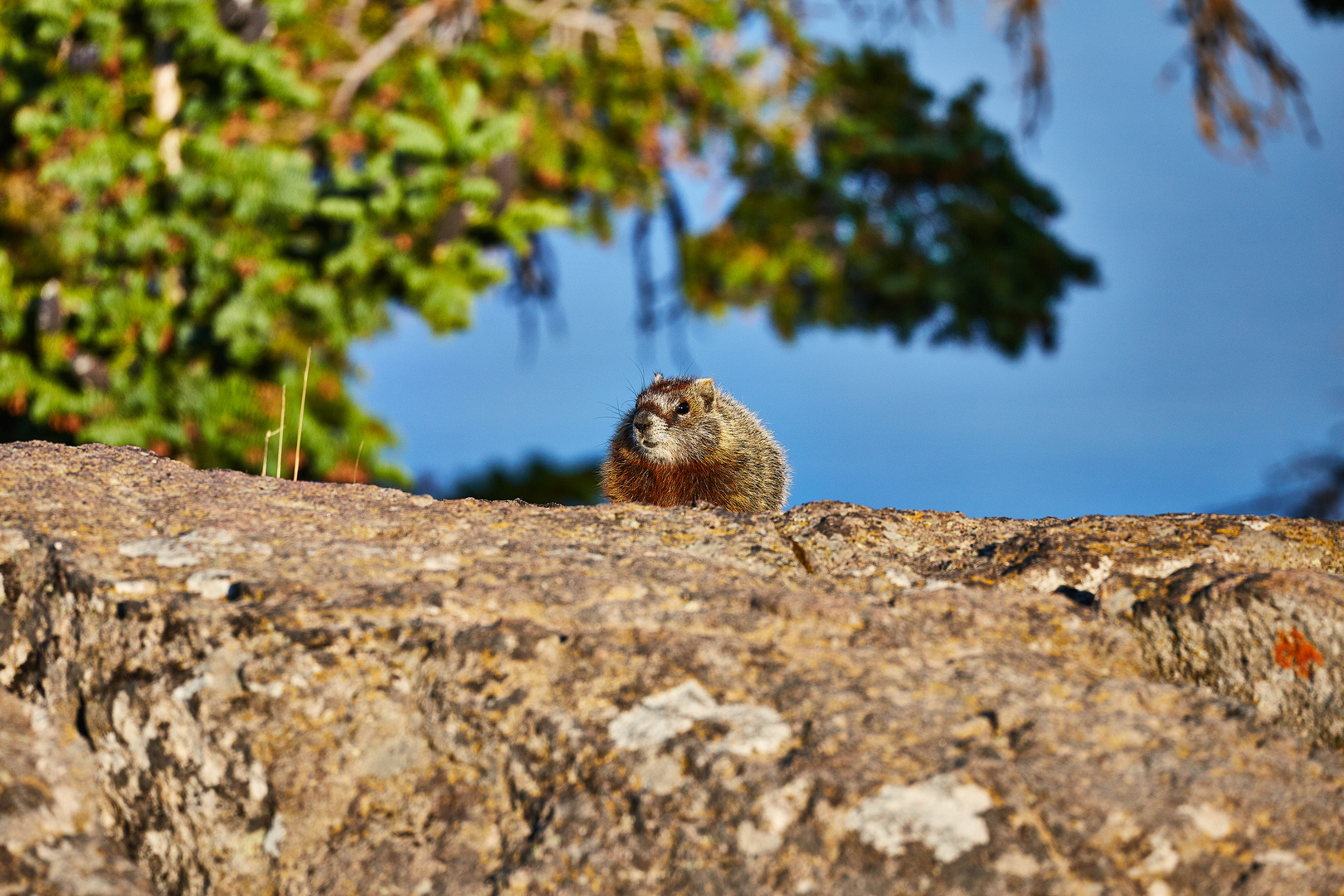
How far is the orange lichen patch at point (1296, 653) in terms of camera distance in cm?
255

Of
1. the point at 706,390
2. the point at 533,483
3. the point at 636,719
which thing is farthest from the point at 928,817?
the point at 533,483

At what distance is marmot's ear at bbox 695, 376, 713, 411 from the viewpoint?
643 cm

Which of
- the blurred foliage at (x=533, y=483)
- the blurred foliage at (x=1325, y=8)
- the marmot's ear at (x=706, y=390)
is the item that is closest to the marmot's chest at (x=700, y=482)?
the marmot's ear at (x=706, y=390)

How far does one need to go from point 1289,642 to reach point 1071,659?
0.55 meters

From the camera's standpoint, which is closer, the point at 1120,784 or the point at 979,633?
the point at 1120,784

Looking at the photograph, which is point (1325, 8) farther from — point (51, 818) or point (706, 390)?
point (51, 818)

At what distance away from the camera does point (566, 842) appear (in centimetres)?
207

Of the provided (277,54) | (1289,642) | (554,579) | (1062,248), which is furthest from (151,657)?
(1062,248)

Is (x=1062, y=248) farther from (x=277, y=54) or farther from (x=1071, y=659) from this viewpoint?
(x=1071, y=659)

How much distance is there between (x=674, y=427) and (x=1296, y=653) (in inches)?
154

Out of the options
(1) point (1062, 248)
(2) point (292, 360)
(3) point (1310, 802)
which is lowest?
(3) point (1310, 802)

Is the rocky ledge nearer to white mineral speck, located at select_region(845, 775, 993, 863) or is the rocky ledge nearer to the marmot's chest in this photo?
white mineral speck, located at select_region(845, 775, 993, 863)

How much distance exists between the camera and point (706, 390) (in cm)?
646

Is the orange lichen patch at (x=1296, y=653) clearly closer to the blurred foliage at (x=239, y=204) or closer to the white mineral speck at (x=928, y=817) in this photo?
the white mineral speck at (x=928, y=817)
